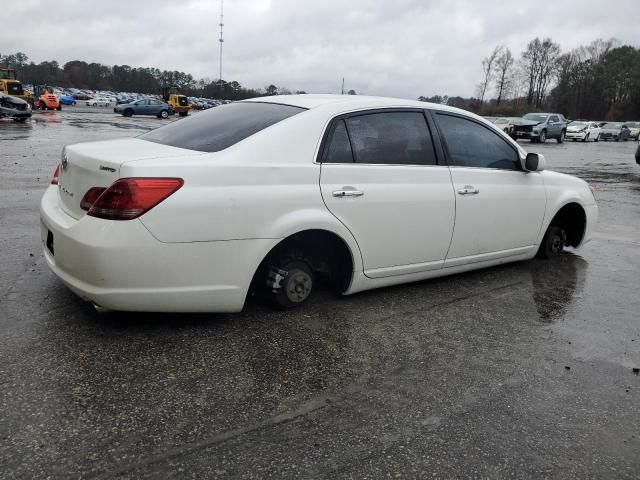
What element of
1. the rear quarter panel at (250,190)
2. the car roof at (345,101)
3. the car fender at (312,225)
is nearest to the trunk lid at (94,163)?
the rear quarter panel at (250,190)

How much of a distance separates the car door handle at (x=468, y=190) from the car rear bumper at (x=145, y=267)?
1777mm

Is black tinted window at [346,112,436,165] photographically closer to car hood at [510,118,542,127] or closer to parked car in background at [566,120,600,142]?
car hood at [510,118,542,127]

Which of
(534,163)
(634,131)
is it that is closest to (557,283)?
(534,163)

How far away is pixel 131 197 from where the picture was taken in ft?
9.86

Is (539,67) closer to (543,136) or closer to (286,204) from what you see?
(543,136)

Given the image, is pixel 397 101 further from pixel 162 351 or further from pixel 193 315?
pixel 162 351

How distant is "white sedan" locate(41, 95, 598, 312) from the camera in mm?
3070

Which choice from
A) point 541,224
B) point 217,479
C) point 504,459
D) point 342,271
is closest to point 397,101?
point 342,271

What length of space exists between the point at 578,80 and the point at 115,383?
336ft

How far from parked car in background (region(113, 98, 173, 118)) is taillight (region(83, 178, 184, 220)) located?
43.4 m

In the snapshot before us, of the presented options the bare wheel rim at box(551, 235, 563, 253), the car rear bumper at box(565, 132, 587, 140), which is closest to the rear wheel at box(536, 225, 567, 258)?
the bare wheel rim at box(551, 235, 563, 253)

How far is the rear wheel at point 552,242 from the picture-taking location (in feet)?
18.2

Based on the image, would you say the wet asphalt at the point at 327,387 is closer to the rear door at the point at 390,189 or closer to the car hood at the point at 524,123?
the rear door at the point at 390,189

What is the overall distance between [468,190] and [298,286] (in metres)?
1.65
